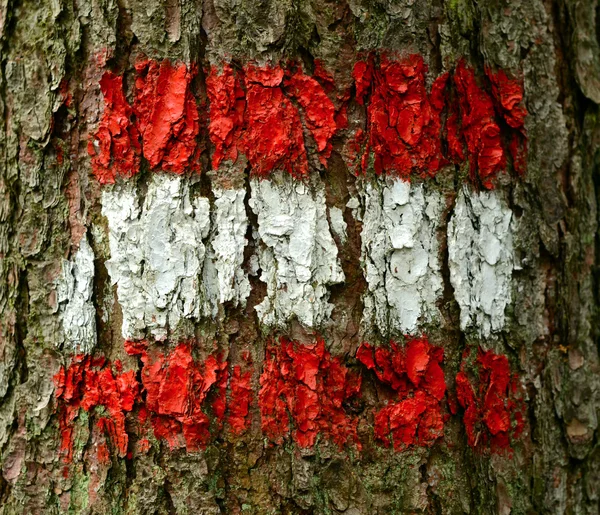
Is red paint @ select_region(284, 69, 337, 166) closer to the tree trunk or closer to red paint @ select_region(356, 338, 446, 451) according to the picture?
the tree trunk

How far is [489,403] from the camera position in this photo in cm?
150

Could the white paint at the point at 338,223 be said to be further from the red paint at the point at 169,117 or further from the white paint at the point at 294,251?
the red paint at the point at 169,117

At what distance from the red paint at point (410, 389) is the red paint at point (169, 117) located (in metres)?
0.63

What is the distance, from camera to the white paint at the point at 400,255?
1472 millimetres

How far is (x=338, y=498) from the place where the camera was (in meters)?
1.48

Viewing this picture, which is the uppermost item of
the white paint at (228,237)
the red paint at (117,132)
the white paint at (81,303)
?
the red paint at (117,132)

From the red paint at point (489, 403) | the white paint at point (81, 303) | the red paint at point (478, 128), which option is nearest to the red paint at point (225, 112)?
the white paint at point (81, 303)

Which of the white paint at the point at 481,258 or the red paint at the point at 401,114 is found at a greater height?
the red paint at the point at 401,114

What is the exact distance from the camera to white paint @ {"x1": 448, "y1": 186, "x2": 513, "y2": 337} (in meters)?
1.48

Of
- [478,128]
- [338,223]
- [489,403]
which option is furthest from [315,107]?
[489,403]

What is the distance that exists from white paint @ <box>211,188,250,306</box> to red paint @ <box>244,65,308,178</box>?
9 centimetres

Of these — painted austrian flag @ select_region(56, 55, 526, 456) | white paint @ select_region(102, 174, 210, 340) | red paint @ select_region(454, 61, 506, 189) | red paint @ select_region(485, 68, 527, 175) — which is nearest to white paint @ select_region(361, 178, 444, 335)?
painted austrian flag @ select_region(56, 55, 526, 456)

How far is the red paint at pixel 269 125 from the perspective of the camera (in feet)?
4.76

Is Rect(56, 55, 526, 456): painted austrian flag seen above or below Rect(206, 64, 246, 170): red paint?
below
